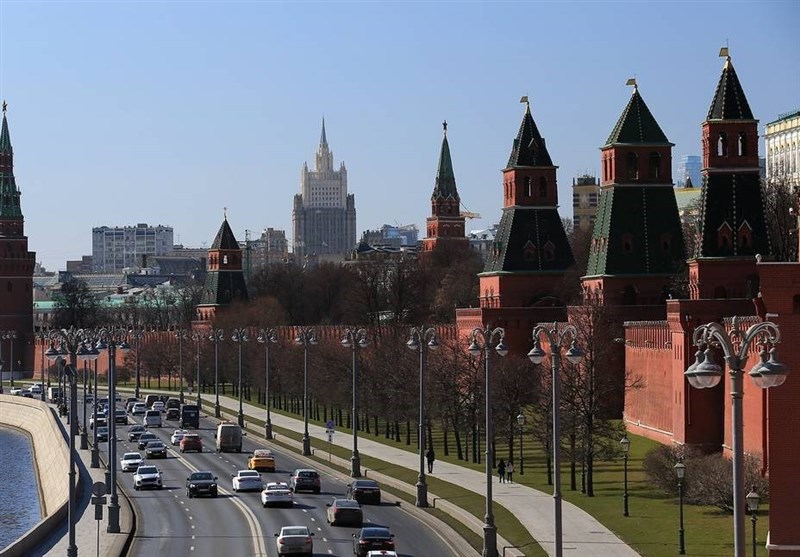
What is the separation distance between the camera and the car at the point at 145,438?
3895 inches

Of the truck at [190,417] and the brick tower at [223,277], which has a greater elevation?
the brick tower at [223,277]

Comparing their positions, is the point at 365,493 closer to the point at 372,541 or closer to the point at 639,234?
the point at 372,541

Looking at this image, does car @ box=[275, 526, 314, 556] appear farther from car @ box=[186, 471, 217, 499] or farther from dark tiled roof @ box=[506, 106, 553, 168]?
dark tiled roof @ box=[506, 106, 553, 168]

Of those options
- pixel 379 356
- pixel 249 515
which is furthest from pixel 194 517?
pixel 379 356

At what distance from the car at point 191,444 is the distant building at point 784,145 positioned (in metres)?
87.8

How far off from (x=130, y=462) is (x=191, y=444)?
11310 mm

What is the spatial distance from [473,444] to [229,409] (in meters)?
46.8

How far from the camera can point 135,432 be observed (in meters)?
109

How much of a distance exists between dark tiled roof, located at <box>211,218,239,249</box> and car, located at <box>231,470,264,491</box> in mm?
120009

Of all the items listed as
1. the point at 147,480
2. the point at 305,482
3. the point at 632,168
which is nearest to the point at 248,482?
the point at 305,482

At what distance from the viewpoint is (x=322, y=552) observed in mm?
53062

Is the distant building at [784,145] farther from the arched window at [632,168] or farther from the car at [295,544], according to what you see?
the car at [295,544]

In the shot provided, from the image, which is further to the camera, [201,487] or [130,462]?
[130,462]

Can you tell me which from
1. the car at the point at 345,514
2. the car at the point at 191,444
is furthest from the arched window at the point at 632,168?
the car at the point at 345,514
